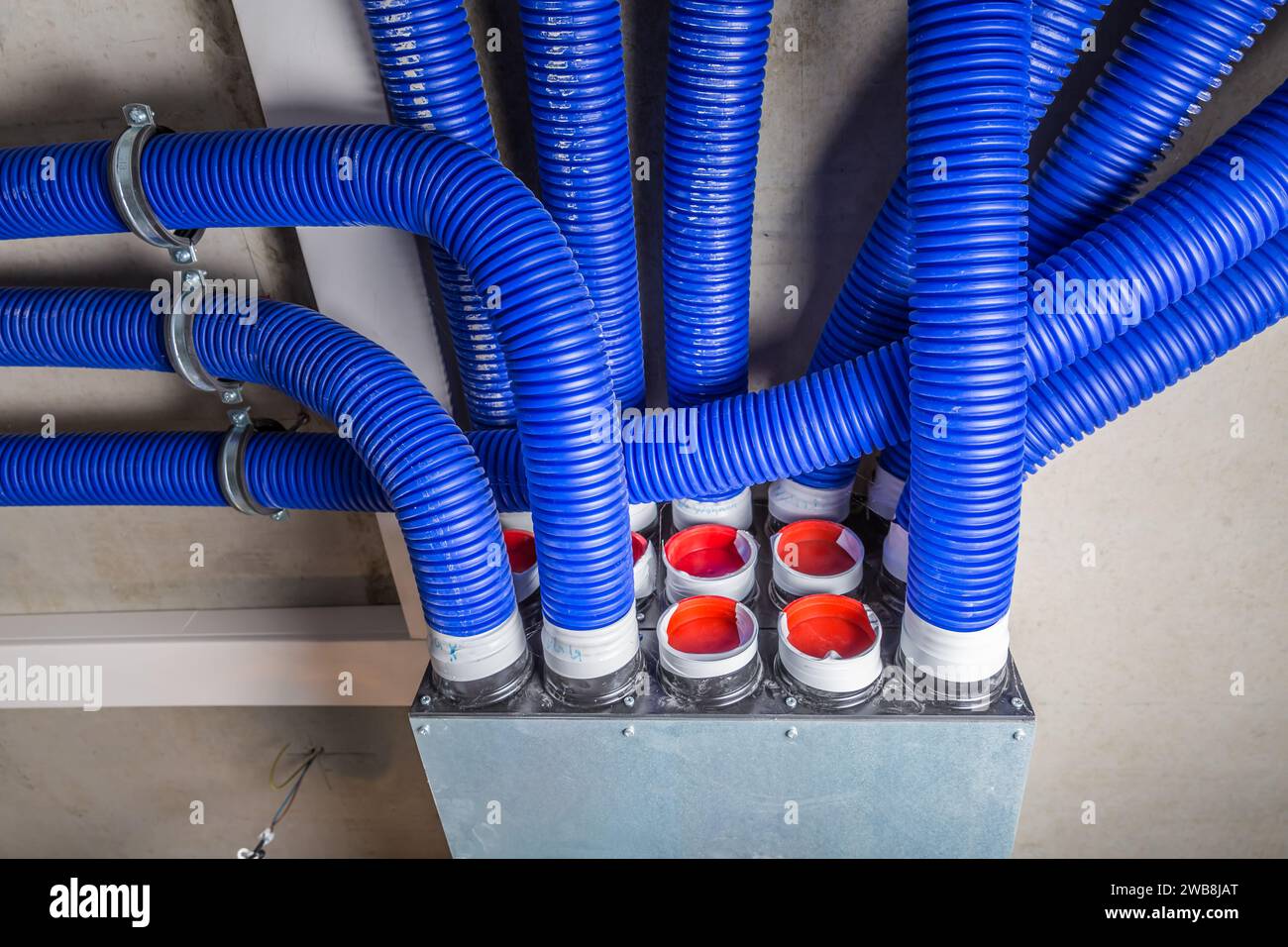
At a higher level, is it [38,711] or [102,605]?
[102,605]

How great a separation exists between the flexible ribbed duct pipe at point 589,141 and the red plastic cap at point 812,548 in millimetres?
333

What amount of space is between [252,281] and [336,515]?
1.46ft

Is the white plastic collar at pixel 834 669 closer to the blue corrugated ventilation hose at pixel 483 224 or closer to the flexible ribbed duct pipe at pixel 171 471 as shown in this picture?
the blue corrugated ventilation hose at pixel 483 224

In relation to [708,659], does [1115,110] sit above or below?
above

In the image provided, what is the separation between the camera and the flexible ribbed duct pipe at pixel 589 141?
2.93 ft

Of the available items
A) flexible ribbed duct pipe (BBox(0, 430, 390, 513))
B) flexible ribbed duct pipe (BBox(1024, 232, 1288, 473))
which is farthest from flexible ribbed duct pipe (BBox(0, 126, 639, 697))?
flexible ribbed duct pipe (BBox(1024, 232, 1288, 473))

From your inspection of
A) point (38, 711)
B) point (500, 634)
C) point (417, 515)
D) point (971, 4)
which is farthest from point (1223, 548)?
point (38, 711)

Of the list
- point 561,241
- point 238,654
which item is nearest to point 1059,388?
point 561,241

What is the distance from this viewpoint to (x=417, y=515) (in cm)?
94

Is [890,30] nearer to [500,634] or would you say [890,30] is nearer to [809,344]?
[809,344]

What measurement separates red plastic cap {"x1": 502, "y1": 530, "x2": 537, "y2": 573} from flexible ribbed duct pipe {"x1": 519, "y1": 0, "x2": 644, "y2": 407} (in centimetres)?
29

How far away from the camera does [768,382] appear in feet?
4.52

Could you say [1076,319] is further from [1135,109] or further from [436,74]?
[436,74]

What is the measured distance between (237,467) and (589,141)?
2.30ft
